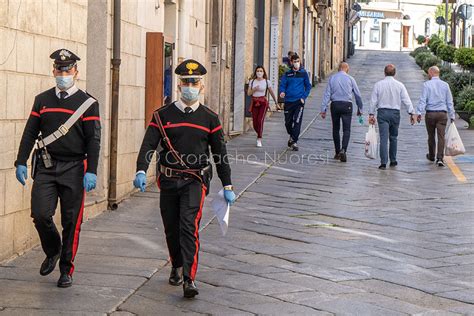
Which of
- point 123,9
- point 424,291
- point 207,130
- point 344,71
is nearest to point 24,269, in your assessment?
point 207,130

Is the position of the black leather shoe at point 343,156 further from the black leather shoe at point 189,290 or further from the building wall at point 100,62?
the black leather shoe at point 189,290

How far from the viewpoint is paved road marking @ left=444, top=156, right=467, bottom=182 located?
1545 centimetres

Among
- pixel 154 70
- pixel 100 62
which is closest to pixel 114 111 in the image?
pixel 100 62

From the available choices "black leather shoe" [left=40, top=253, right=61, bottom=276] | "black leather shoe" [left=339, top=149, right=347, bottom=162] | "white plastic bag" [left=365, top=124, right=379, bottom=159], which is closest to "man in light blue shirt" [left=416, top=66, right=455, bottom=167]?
"white plastic bag" [left=365, top=124, right=379, bottom=159]

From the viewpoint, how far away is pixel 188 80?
773 cm

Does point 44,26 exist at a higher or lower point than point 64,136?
higher

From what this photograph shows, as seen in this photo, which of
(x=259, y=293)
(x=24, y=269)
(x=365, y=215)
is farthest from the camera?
(x=365, y=215)

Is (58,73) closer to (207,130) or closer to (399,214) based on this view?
(207,130)

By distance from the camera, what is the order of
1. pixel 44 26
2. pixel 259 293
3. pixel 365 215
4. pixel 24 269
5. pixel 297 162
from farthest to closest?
pixel 297 162, pixel 365 215, pixel 44 26, pixel 24 269, pixel 259 293

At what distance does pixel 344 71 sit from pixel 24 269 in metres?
10.6

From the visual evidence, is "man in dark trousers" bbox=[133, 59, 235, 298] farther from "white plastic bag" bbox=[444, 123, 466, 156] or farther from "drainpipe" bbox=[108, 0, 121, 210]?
"white plastic bag" bbox=[444, 123, 466, 156]

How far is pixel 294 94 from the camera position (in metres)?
18.7

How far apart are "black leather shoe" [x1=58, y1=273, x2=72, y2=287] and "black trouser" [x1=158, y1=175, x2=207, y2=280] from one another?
2.49 ft

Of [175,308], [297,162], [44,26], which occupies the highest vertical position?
[44,26]
